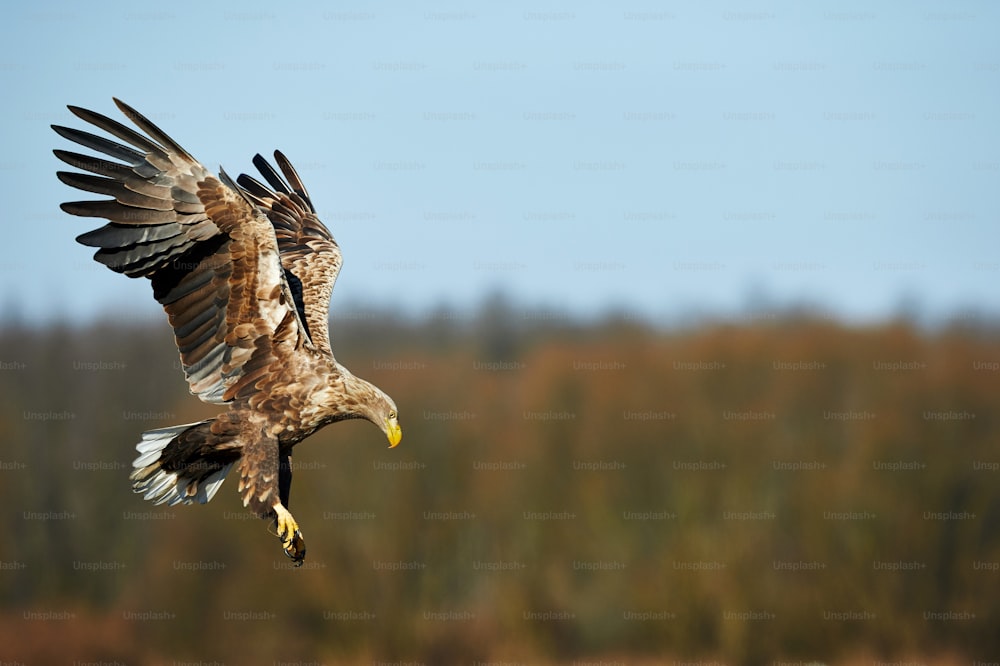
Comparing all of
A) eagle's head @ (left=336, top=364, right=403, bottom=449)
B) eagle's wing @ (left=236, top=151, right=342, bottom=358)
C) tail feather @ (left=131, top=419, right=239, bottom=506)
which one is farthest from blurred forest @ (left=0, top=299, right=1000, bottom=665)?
eagle's head @ (left=336, top=364, right=403, bottom=449)

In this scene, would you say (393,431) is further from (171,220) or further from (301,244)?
(301,244)

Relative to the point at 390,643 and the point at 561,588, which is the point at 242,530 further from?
the point at 561,588

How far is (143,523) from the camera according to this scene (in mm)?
33594

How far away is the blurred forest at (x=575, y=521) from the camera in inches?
1145

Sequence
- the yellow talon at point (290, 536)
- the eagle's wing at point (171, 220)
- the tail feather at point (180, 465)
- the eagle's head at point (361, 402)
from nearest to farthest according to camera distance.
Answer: the yellow talon at point (290, 536) → the eagle's wing at point (171, 220) → the eagle's head at point (361, 402) → the tail feather at point (180, 465)

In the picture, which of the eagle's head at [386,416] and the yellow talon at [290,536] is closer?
the yellow talon at [290,536]

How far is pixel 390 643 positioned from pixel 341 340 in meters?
19.2

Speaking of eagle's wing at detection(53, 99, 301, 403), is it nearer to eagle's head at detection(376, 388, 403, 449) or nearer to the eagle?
the eagle

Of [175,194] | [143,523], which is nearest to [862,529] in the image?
[143,523]

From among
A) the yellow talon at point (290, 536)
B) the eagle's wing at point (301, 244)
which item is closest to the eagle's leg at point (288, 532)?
the yellow talon at point (290, 536)

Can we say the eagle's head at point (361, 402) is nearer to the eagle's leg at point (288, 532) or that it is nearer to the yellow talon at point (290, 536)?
the eagle's leg at point (288, 532)

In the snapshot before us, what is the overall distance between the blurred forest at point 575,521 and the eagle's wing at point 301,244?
17775 mm

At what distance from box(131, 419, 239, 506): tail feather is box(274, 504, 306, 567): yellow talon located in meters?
0.83

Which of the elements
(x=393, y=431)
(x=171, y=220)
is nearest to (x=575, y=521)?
(x=393, y=431)
